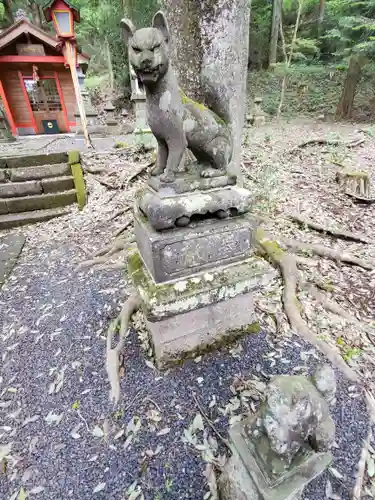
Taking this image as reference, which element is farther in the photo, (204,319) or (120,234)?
(120,234)

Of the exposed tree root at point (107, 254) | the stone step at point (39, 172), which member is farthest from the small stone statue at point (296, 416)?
the stone step at point (39, 172)

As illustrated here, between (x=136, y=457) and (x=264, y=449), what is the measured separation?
1040 mm

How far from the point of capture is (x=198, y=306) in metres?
1.97

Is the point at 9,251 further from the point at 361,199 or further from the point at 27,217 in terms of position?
the point at 361,199

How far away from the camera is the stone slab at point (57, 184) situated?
5.45m

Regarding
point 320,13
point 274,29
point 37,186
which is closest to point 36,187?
point 37,186

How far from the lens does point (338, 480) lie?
5.42ft

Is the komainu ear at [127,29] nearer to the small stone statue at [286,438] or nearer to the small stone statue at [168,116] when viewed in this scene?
the small stone statue at [168,116]

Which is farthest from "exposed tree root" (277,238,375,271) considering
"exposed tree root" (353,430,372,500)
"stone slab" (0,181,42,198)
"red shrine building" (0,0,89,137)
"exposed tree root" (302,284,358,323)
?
"red shrine building" (0,0,89,137)

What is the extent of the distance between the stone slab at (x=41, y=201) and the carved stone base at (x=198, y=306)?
364cm

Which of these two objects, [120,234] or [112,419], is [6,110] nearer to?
[120,234]

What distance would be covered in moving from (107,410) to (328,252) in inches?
114

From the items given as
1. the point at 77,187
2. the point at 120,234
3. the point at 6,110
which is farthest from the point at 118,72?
the point at 120,234

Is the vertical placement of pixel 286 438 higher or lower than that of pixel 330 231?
higher
